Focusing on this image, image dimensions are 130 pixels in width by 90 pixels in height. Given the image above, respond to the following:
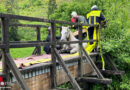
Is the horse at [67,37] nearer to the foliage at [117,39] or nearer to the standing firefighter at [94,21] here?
the standing firefighter at [94,21]

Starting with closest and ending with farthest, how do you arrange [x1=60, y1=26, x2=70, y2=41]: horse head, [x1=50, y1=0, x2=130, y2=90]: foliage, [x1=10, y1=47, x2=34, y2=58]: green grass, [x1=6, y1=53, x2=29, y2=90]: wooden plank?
1. [x1=6, y1=53, x2=29, y2=90]: wooden plank
2. [x1=60, y1=26, x2=70, y2=41]: horse head
3. [x1=50, y1=0, x2=130, y2=90]: foliage
4. [x1=10, y1=47, x2=34, y2=58]: green grass

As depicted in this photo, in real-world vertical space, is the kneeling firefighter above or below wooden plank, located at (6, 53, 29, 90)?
above

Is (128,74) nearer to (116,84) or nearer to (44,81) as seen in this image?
(116,84)

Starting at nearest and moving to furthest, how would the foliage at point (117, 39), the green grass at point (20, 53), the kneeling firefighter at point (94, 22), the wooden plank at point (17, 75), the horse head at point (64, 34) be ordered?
the wooden plank at point (17, 75), the horse head at point (64, 34), the foliage at point (117, 39), the kneeling firefighter at point (94, 22), the green grass at point (20, 53)

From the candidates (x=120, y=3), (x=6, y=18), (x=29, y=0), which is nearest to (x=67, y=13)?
(x=120, y=3)

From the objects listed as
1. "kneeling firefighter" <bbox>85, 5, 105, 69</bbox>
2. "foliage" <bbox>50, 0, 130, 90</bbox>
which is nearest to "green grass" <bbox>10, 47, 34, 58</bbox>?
"kneeling firefighter" <bbox>85, 5, 105, 69</bbox>

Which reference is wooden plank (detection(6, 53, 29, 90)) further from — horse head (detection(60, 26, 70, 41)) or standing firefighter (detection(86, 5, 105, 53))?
standing firefighter (detection(86, 5, 105, 53))

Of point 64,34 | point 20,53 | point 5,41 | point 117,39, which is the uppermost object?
point 64,34

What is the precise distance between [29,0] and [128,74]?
42625mm

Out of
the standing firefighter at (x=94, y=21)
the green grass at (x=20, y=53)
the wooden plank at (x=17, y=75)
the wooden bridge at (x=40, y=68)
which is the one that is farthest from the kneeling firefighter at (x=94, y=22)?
the green grass at (x=20, y=53)

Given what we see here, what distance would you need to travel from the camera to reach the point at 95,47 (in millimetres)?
7777

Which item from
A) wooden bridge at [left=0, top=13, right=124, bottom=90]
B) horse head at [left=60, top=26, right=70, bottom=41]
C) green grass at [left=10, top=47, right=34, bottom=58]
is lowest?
green grass at [left=10, top=47, right=34, bottom=58]

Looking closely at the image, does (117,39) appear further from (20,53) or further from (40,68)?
(20,53)

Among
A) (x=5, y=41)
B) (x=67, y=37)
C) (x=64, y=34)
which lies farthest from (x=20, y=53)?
(x=5, y=41)
